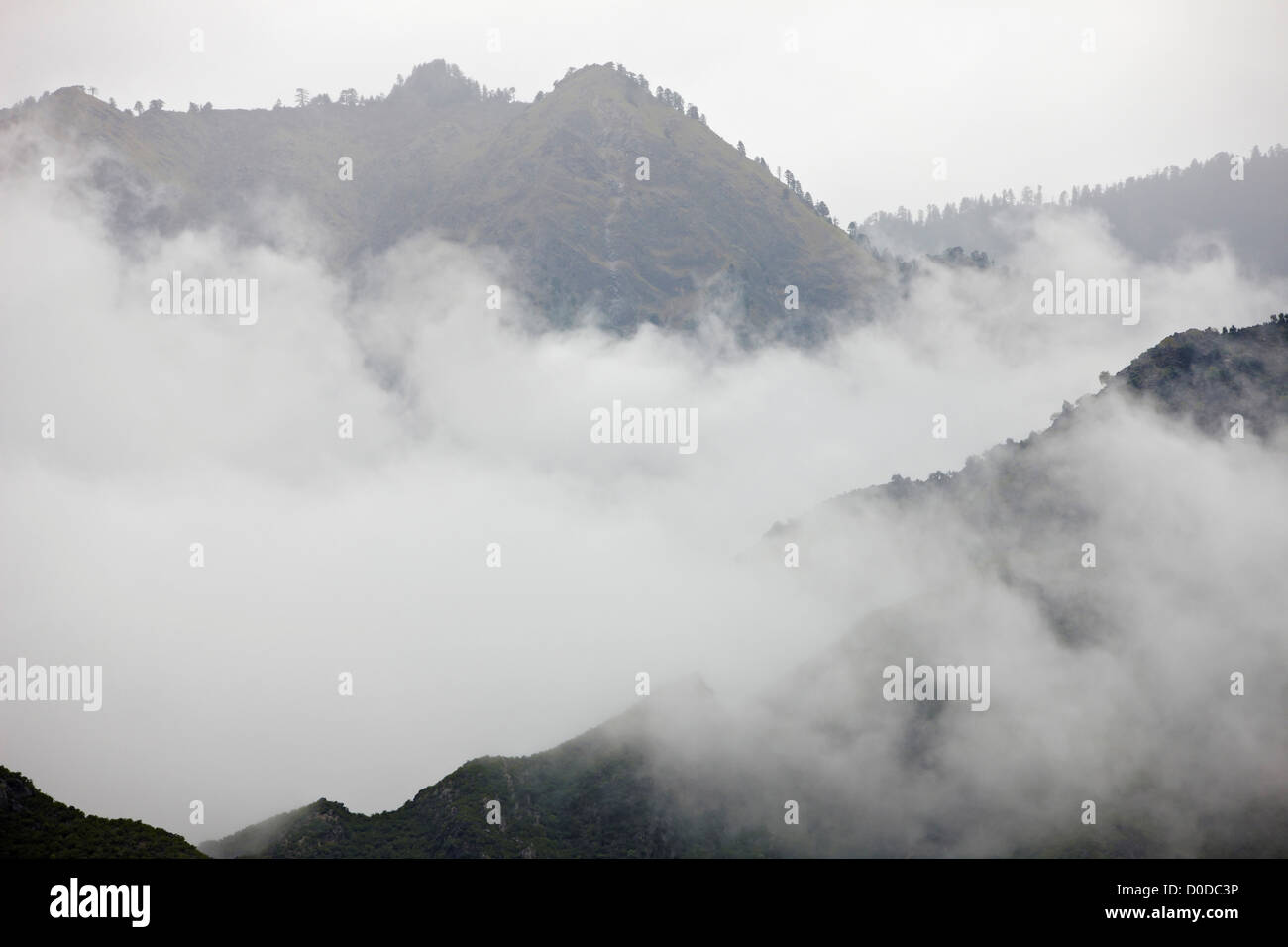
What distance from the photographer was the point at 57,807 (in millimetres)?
120438

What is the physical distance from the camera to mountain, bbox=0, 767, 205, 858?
357ft

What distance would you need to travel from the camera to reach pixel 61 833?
112938 millimetres

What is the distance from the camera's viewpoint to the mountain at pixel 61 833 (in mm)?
108688
